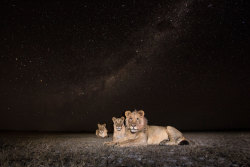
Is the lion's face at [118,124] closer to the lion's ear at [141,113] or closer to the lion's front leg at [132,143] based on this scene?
the lion's front leg at [132,143]

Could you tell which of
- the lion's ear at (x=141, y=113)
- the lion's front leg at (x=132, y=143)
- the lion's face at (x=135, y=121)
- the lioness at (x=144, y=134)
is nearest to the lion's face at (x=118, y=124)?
the lioness at (x=144, y=134)

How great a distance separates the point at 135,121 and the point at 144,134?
93 centimetres

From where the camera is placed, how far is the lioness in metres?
12.6

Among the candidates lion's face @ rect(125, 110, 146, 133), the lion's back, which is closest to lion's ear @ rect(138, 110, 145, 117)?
lion's face @ rect(125, 110, 146, 133)

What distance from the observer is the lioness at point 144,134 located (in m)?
12.6

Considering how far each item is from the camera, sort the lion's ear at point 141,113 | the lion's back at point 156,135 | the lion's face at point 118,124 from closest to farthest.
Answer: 1. the lion's ear at point 141,113
2. the lion's back at point 156,135
3. the lion's face at point 118,124

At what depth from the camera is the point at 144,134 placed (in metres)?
12.9

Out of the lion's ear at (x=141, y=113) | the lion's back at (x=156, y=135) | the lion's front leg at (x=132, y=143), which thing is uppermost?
the lion's ear at (x=141, y=113)

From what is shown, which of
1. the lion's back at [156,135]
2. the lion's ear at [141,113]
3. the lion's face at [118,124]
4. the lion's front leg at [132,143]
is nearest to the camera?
the lion's front leg at [132,143]

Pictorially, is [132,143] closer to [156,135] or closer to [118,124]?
[156,135]

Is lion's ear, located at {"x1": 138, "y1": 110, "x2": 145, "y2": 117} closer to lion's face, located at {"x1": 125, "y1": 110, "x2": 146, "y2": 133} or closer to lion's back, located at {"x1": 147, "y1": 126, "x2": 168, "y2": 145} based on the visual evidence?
lion's face, located at {"x1": 125, "y1": 110, "x2": 146, "y2": 133}

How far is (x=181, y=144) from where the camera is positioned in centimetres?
1266

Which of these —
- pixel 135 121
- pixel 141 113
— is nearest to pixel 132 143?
pixel 135 121

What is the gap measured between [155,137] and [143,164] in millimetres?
Answer: 6002
